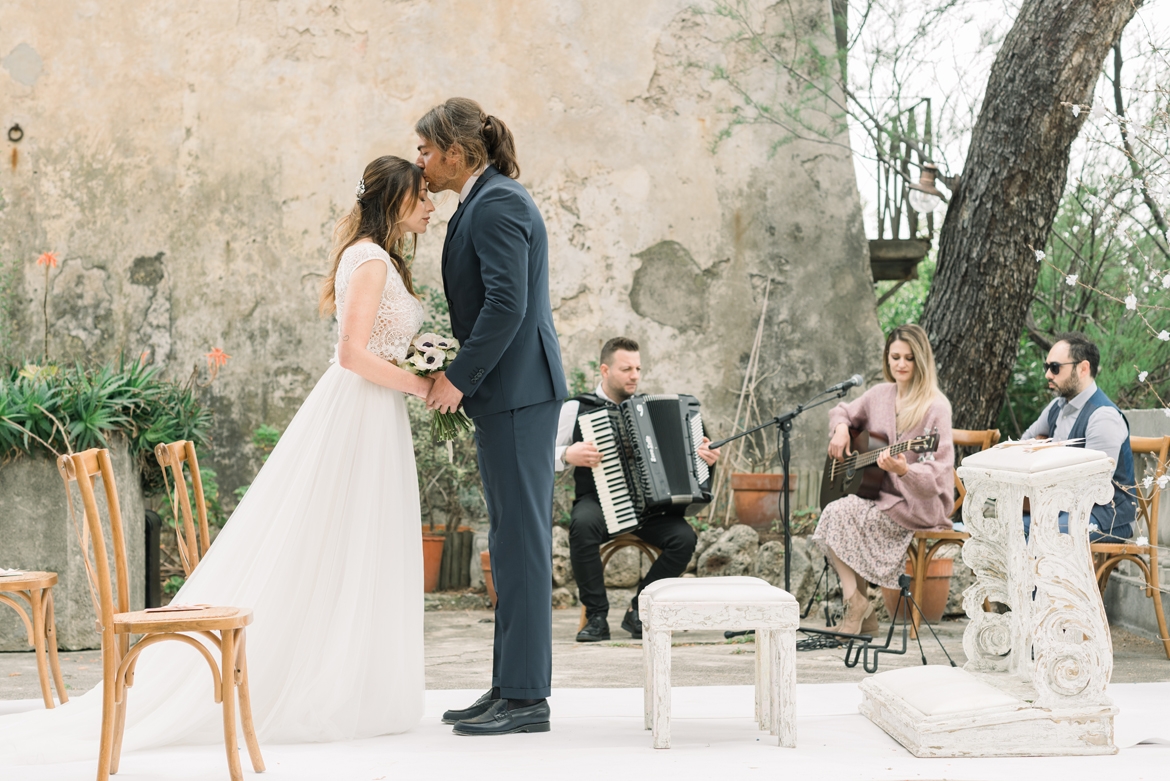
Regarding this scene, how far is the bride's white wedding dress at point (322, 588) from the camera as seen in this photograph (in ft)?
10.4

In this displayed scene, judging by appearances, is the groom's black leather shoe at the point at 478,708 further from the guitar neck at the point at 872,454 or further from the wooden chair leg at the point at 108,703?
the guitar neck at the point at 872,454

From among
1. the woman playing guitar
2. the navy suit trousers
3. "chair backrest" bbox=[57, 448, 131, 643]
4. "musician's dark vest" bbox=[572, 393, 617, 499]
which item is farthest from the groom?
the woman playing guitar

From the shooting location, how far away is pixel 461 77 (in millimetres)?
7488

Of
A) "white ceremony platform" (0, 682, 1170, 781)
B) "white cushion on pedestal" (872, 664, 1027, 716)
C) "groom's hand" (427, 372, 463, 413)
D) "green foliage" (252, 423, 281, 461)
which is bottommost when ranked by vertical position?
"white ceremony platform" (0, 682, 1170, 781)

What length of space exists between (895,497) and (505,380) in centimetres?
265

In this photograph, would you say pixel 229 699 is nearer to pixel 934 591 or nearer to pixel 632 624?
pixel 632 624

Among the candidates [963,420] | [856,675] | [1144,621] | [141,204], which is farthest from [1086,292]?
[141,204]

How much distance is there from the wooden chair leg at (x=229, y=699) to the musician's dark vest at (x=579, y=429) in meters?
2.86

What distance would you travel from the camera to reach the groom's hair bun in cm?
Answer: 336

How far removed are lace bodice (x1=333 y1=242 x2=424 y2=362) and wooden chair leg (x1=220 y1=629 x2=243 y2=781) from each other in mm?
1065

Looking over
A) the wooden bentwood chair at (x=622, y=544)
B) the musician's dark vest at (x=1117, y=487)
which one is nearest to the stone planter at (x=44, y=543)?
the wooden bentwood chair at (x=622, y=544)

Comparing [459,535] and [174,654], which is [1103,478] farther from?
[459,535]

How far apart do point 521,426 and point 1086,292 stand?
5.73 m

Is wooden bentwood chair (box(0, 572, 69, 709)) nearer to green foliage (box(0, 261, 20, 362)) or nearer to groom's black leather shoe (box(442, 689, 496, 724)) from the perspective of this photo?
groom's black leather shoe (box(442, 689, 496, 724))
